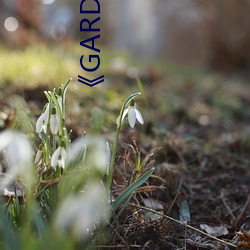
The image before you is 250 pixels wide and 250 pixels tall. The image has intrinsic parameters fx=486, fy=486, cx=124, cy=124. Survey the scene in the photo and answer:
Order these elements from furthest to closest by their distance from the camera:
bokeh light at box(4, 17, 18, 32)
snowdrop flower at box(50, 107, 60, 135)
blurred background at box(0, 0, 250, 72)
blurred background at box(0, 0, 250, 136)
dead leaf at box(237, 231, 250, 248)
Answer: blurred background at box(0, 0, 250, 72) → bokeh light at box(4, 17, 18, 32) → blurred background at box(0, 0, 250, 136) → dead leaf at box(237, 231, 250, 248) → snowdrop flower at box(50, 107, 60, 135)

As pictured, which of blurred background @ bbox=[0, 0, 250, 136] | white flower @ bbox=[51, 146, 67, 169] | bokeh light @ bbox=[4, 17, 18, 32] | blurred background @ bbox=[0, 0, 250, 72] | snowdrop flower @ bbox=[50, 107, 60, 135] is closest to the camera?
white flower @ bbox=[51, 146, 67, 169]

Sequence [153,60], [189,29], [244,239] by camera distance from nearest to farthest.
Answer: [244,239] → [153,60] → [189,29]

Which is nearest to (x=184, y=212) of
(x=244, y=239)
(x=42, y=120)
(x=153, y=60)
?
(x=244, y=239)

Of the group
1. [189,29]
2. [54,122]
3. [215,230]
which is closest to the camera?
[54,122]

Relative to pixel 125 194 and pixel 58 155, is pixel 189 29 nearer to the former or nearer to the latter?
pixel 125 194

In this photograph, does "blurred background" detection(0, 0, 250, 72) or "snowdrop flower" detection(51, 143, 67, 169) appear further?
"blurred background" detection(0, 0, 250, 72)

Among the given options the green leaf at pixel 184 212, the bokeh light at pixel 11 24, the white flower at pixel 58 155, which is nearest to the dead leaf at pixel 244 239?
the green leaf at pixel 184 212

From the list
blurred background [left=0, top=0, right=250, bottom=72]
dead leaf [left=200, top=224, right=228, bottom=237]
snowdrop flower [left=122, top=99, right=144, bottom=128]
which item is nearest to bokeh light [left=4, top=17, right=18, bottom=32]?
blurred background [left=0, top=0, right=250, bottom=72]

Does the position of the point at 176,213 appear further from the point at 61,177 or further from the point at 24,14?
the point at 24,14

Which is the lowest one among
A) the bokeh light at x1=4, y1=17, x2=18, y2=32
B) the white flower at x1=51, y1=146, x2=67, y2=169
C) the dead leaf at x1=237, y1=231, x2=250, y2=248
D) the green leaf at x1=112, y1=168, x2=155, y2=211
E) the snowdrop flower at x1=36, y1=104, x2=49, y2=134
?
the dead leaf at x1=237, y1=231, x2=250, y2=248

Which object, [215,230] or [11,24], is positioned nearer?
[215,230]

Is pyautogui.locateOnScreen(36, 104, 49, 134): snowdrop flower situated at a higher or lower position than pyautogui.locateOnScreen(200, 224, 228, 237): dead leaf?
higher

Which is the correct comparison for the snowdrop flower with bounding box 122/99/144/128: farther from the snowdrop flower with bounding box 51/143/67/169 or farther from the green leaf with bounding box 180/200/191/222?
the green leaf with bounding box 180/200/191/222
